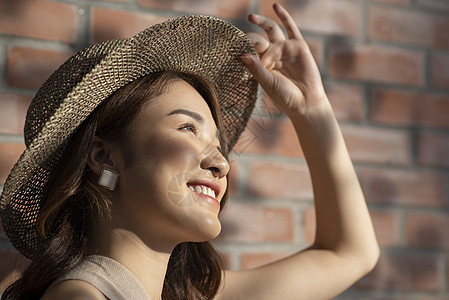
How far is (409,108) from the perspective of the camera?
2145mm

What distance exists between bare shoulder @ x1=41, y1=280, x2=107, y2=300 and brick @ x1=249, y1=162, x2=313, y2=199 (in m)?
0.74

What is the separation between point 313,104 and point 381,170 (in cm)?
52

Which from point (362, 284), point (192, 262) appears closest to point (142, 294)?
point (192, 262)

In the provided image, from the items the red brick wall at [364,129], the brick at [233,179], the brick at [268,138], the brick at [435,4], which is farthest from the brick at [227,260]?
the brick at [435,4]

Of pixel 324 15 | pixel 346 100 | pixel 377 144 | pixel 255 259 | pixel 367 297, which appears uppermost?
pixel 324 15

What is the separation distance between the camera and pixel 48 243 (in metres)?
1.41

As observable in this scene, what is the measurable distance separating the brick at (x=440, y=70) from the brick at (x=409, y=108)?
4 centimetres

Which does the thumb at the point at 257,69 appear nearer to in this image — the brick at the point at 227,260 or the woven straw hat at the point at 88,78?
the woven straw hat at the point at 88,78

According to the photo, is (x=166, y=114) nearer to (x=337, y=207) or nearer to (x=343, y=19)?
(x=337, y=207)

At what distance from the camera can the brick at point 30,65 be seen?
170 centimetres

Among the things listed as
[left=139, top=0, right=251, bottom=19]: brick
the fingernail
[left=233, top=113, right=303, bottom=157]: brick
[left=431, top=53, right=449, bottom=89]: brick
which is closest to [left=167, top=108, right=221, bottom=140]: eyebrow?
the fingernail

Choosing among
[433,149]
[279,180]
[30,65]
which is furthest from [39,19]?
[433,149]

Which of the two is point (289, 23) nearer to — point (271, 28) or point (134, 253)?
point (271, 28)

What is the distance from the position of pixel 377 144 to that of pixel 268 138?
15.2 inches
